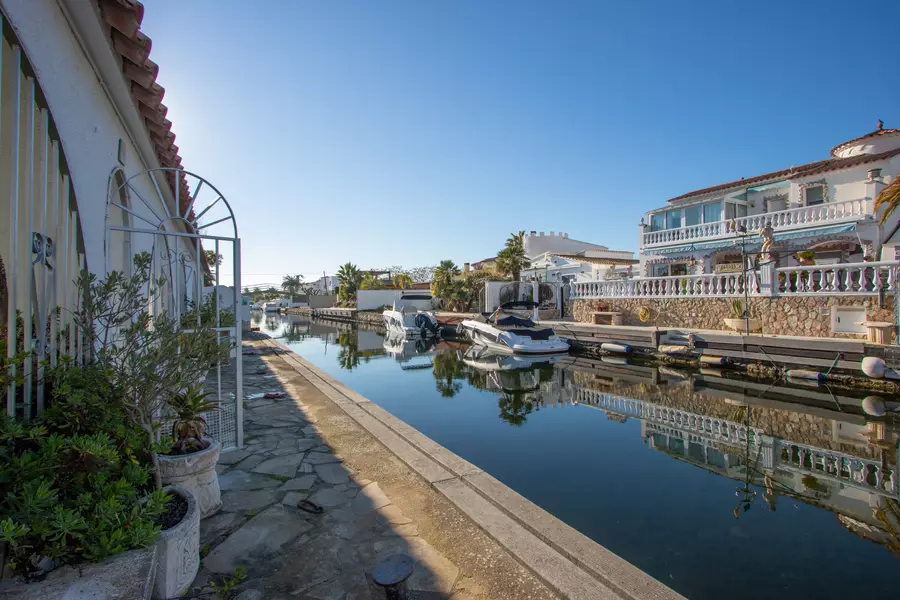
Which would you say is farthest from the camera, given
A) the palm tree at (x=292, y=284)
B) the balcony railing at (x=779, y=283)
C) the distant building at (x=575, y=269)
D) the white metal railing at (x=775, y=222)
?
the palm tree at (x=292, y=284)

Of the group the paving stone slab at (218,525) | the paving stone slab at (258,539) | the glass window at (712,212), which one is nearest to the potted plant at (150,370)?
the paving stone slab at (258,539)

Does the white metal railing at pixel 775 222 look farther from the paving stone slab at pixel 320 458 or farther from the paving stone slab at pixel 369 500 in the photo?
the paving stone slab at pixel 369 500

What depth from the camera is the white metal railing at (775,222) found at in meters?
14.8

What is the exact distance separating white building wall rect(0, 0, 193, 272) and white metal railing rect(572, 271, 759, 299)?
51.1ft

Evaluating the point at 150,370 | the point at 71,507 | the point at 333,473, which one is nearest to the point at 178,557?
the point at 71,507

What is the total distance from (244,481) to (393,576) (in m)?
2.41

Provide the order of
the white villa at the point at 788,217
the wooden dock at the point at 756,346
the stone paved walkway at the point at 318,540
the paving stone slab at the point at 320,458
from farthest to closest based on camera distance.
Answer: the white villa at the point at 788,217
the wooden dock at the point at 756,346
the paving stone slab at the point at 320,458
the stone paved walkway at the point at 318,540

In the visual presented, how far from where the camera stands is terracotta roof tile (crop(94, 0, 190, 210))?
284cm

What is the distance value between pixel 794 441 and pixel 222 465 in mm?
7875

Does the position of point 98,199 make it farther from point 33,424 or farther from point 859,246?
point 859,246

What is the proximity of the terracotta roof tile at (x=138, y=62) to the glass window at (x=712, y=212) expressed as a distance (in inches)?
786

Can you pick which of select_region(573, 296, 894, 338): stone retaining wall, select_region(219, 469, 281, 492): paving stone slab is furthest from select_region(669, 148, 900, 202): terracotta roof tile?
select_region(219, 469, 281, 492): paving stone slab

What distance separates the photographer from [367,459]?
4535mm

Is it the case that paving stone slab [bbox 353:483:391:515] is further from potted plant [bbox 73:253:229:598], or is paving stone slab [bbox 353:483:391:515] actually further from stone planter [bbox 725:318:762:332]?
stone planter [bbox 725:318:762:332]
